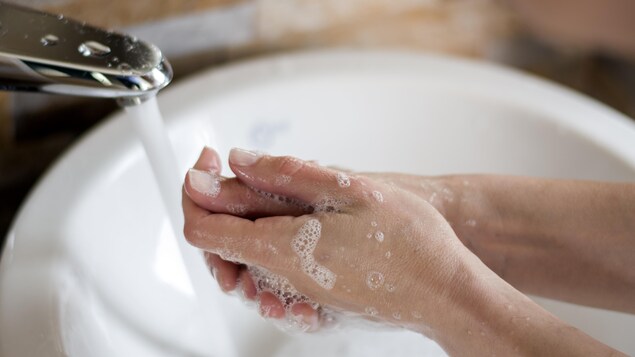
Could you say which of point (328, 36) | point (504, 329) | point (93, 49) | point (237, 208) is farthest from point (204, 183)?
point (328, 36)

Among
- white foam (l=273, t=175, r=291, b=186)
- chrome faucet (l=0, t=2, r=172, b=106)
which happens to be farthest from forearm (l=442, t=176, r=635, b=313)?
chrome faucet (l=0, t=2, r=172, b=106)

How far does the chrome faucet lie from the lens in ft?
2.02

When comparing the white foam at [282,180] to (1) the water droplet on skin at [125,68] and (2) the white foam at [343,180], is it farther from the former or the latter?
(1) the water droplet on skin at [125,68]

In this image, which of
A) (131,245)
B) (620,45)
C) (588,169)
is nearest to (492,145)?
(588,169)

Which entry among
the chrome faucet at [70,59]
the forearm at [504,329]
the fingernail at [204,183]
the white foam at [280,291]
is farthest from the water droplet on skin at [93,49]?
the forearm at [504,329]

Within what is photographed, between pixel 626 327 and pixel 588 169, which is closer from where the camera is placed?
pixel 626 327

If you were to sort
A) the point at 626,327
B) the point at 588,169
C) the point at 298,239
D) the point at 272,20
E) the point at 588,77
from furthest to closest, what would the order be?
the point at 588,77
the point at 272,20
the point at 588,169
the point at 626,327
the point at 298,239

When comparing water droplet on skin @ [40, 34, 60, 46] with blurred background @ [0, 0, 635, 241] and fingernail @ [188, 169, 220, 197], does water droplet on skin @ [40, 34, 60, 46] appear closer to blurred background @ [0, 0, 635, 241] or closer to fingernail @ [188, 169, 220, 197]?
fingernail @ [188, 169, 220, 197]

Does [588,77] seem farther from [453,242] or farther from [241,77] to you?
[453,242]

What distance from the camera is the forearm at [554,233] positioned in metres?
0.80

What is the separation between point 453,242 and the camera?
687 millimetres

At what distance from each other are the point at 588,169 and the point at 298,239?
490 millimetres

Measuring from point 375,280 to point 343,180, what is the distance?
9 cm

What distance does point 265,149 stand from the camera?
3.33 ft
